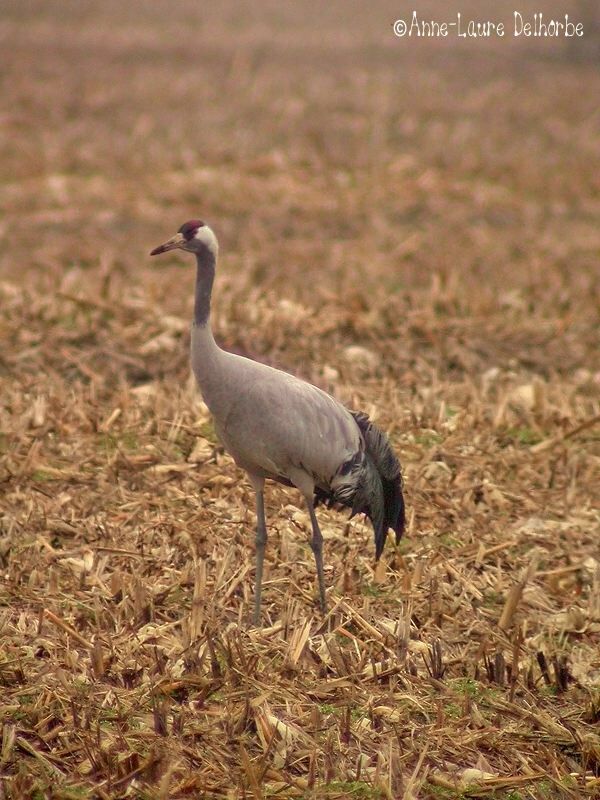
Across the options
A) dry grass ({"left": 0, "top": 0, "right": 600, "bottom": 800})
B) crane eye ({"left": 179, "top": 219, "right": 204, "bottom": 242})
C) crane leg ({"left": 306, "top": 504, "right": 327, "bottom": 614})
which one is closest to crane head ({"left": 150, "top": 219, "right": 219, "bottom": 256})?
crane eye ({"left": 179, "top": 219, "right": 204, "bottom": 242})

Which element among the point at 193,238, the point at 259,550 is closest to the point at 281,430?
the point at 259,550

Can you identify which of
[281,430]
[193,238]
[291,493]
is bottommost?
[291,493]

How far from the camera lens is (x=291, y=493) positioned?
580cm

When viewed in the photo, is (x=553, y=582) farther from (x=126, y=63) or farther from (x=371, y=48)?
(x=371, y=48)

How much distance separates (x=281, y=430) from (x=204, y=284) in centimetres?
61

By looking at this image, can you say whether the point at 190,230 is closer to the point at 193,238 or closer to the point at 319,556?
the point at 193,238

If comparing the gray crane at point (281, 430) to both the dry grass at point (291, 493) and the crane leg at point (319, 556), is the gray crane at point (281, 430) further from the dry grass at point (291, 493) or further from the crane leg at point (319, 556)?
the dry grass at point (291, 493)

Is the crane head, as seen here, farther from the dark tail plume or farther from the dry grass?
the dry grass

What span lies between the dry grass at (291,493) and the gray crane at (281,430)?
0.44 metres

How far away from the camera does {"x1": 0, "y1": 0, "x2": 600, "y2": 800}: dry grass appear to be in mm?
4121

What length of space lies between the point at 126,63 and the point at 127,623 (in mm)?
14989

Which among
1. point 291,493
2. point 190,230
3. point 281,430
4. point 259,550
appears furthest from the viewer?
point 291,493

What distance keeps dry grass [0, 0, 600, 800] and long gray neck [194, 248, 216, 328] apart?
100cm

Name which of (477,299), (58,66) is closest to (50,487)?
(477,299)
